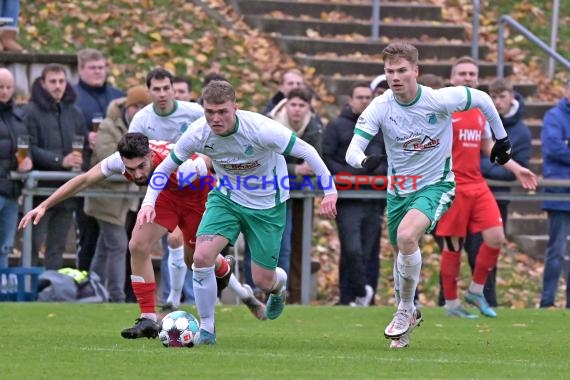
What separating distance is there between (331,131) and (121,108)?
7.57 ft

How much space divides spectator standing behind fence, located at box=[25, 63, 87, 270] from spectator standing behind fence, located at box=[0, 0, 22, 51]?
109 inches

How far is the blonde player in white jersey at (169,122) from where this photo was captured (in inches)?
552

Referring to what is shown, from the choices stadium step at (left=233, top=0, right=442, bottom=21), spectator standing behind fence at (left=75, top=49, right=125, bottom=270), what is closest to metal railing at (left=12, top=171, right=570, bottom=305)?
spectator standing behind fence at (left=75, top=49, right=125, bottom=270)

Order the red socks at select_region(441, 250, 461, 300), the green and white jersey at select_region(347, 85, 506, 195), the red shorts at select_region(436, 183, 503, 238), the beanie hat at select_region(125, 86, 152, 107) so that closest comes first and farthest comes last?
the green and white jersey at select_region(347, 85, 506, 195), the red shorts at select_region(436, 183, 503, 238), the red socks at select_region(441, 250, 461, 300), the beanie hat at select_region(125, 86, 152, 107)

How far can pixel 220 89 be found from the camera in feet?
36.7

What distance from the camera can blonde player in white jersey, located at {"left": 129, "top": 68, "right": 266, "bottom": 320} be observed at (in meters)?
14.0

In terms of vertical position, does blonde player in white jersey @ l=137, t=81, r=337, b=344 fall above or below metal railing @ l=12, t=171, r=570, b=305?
above

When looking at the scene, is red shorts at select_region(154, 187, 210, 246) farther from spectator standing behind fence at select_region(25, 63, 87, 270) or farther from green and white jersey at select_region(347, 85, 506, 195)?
spectator standing behind fence at select_region(25, 63, 87, 270)

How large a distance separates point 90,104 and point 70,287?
2.28m

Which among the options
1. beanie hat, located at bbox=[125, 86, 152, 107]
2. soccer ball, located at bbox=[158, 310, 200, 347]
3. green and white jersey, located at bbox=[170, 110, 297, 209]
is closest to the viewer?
soccer ball, located at bbox=[158, 310, 200, 347]

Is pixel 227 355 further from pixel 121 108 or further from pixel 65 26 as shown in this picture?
pixel 65 26

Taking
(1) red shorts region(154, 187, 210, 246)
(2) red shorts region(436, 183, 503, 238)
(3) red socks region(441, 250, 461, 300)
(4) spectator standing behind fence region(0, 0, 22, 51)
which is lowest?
(3) red socks region(441, 250, 461, 300)

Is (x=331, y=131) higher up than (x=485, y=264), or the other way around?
(x=331, y=131)

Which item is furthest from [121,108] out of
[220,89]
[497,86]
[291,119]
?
[220,89]
